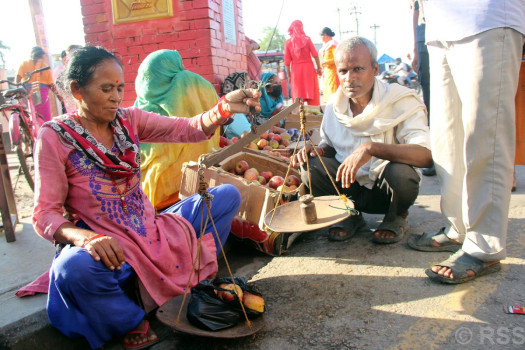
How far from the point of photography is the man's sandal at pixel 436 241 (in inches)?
103

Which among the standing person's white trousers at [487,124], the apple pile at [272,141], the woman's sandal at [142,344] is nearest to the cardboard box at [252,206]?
the woman's sandal at [142,344]

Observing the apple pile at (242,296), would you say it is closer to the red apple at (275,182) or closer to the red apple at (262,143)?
the red apple at (275,182)

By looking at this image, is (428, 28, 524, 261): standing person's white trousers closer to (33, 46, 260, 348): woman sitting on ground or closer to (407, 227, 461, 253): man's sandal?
(407, 227, 461, 253): man's sandal

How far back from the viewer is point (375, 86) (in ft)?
9.35

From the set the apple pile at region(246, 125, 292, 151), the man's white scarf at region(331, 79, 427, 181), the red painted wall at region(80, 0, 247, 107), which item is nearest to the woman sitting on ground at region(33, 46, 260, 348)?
the man's white scarf at region(331, 79, 427, 181)

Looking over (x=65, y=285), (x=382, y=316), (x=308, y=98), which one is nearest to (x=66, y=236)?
(x=65, y=285)

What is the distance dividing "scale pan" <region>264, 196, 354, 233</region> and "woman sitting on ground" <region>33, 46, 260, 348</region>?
487mm

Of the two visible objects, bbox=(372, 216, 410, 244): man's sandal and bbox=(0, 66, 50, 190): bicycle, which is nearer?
bbox=(372, 216, 410, 244): man's sandal

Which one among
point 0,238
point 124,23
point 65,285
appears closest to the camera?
point 65,285

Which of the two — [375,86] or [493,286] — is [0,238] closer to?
[375,86]

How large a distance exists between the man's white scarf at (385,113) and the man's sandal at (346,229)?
414 millimetres

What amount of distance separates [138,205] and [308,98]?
281 inches

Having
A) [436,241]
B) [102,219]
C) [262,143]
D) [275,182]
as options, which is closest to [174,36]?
[262,143]

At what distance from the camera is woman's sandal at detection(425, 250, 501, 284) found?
220 centimetres
